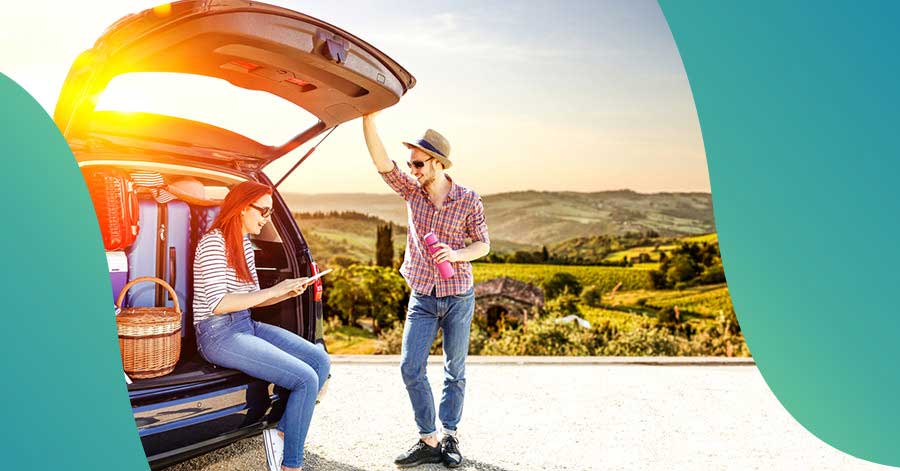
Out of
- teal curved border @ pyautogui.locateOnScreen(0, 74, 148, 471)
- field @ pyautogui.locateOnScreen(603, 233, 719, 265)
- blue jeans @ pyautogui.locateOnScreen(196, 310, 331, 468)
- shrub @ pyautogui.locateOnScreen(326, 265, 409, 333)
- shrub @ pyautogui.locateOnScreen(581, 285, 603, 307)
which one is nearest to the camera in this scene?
teal curved border @ pyautogui.locateOnScreen(0, 74, 148, 471)

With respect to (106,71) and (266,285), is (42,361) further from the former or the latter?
(266,285)

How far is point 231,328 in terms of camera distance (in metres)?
3.15

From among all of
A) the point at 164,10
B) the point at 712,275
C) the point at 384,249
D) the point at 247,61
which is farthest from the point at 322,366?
the point at 712,275

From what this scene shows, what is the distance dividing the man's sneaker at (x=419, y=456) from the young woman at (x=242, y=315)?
0.64m

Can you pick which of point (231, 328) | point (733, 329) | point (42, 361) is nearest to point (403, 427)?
point (231, 328)

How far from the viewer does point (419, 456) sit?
3.63 metres

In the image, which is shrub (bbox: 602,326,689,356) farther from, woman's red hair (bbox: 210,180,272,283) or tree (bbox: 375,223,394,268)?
woman's red hair (bbox: 210,180,272,283)

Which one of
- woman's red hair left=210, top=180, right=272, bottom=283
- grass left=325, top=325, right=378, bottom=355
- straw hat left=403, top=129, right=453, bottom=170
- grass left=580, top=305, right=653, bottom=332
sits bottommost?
grass left=325, top=325, right=378, bottom=355

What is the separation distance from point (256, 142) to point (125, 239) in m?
0.75

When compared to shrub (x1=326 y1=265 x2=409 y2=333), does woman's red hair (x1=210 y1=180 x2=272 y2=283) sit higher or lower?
higher

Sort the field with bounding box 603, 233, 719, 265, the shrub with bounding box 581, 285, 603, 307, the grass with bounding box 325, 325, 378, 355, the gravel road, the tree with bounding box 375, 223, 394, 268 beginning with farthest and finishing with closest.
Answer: the field with bounding box 603, 233, 719, 265 < the shrub with bounding box 581, 285, 603, 307 < the tree with bounding box 375, 223, 394, 268 < the grass with bounding box 325, 325, 378, 355 < the gravel road

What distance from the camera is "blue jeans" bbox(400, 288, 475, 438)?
11.7 ft

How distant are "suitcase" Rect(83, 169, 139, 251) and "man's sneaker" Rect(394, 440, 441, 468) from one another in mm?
1594

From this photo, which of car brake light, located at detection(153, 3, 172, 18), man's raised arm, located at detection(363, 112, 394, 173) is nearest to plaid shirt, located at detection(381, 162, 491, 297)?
man's raised arm, located at detection(363, 112, 394, 173)
